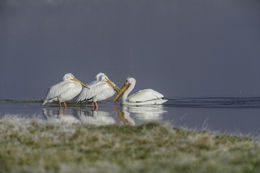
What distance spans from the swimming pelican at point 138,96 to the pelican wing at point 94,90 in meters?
1.89

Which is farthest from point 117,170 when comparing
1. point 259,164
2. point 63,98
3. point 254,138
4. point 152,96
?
point 152,96

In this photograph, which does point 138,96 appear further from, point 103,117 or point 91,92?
point 103,117

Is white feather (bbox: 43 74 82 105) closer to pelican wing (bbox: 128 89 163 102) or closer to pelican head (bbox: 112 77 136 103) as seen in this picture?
pelican wing (bbox: 128 89 163 102)

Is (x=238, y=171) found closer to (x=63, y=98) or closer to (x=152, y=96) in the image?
(x=63, y=98)

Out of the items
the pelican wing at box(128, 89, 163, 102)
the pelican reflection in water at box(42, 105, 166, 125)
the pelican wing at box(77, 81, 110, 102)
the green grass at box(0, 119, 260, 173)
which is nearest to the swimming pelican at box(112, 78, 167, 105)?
the pelican wing at box(128, 89, 163, 102)

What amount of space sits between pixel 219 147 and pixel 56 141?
287 cm

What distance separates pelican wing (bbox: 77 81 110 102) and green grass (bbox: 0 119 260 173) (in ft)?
35.6

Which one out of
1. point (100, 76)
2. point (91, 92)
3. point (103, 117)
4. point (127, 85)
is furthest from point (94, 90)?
point (103, 117)

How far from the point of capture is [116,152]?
549 cm

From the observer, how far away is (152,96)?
20969 millimetres

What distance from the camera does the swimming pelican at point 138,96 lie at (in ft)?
65.8

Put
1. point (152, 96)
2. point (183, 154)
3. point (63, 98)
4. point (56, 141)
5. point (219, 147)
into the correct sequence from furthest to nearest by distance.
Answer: point (152, 96) < point (63, 98) < point (56, 141) < point (219, 147) < point (183, 154)

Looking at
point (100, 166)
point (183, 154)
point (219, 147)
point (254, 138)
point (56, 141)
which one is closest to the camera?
point (100, 166)

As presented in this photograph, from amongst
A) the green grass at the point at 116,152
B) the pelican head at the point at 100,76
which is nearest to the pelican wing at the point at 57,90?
the pelican head at the point at 100,76
